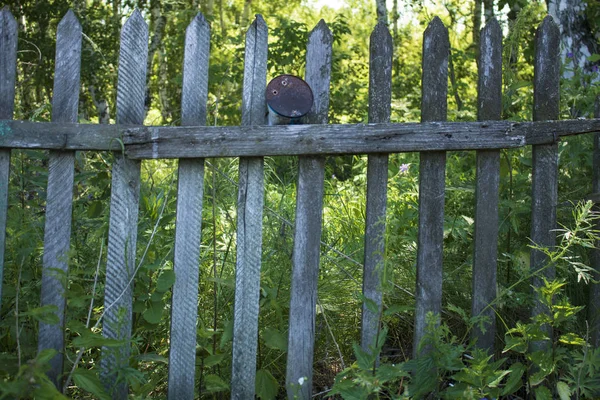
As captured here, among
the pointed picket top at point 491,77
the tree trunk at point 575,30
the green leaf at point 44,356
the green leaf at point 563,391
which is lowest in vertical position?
the green leaf at point 563,391

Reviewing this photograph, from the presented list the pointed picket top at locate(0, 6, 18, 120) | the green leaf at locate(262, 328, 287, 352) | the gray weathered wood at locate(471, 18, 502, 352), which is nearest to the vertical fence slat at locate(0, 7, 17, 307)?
the pointed picket top at locate(0, 6, 18, 120)

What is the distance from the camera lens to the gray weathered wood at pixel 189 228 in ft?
8.36

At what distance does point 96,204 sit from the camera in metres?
2.80

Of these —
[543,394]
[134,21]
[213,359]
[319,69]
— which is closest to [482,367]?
[543,394]

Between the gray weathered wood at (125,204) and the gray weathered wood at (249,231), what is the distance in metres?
0.39

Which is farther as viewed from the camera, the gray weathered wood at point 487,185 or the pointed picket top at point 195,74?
the gray weathered wood at point 487,185

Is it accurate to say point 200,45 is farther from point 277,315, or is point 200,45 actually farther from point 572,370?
point 572,370

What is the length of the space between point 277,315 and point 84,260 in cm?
87

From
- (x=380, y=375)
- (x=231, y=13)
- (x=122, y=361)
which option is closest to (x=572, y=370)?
(x=380, y=375)

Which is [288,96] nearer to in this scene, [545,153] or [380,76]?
[380,76]

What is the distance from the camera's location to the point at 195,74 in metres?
2.54

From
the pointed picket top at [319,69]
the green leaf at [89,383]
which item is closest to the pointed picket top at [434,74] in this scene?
the pointed picket top at [319,69]

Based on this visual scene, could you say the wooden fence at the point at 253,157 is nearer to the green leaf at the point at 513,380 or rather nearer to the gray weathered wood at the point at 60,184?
the gray weathered wood at the point at 60,184

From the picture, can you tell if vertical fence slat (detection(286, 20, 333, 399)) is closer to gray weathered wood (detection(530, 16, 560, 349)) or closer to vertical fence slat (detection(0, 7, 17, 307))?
gray weathered wood (detection(530, 16, 560, 349))
